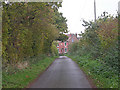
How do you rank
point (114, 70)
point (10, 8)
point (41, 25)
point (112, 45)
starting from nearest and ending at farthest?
point (114, 70), point (10, 8), point (112, 45), point (41, 25)

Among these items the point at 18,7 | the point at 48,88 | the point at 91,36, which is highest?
the point at 18,7

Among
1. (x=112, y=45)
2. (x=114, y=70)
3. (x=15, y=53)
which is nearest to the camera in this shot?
(x=114, y=70)

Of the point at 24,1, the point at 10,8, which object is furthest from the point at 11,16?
the point at 24,1

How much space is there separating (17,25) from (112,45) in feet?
24.8

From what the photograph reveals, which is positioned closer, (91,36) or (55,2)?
(55,2)

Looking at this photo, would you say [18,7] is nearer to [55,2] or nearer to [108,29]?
[55,2]

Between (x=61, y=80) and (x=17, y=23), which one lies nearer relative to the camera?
(x=61, y=80)

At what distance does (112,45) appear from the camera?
1314 centimetres

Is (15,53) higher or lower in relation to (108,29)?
lower

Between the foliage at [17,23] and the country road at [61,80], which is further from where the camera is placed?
the foliage at [17,23]

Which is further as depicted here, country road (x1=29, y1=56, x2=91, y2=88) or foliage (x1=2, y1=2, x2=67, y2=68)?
foliage (x1=2, y1=2, x2=67, y2=68)

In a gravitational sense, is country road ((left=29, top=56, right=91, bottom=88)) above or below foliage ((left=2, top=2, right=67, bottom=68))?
below

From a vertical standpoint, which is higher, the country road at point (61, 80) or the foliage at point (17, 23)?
the foliage at point (17, 23)

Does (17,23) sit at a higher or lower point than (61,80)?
higher
